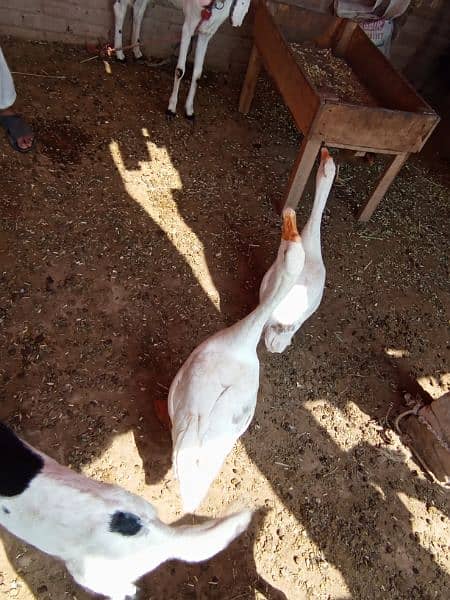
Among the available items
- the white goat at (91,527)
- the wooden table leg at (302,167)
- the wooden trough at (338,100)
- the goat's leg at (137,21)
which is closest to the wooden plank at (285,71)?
the wooden trough at (338,100)

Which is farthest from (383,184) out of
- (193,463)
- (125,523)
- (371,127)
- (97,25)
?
(125,523)

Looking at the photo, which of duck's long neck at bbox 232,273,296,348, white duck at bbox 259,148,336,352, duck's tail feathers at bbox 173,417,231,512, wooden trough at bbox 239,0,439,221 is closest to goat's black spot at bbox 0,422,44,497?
duck's tail feathers at bbox 173,417,231,512

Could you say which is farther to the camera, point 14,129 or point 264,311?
point 14,129

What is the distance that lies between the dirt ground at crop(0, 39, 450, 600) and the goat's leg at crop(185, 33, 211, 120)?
0.17m

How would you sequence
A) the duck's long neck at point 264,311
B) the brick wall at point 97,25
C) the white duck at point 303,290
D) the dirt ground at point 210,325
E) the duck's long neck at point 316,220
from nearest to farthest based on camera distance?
1. the duck's long neck at point 264,311
2. the dirt ground at point 210,325
3. the white duck at point 303,290
4. the duck's long neck at point 316,220
5. the brick wall at point 97,25

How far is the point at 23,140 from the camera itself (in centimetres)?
438

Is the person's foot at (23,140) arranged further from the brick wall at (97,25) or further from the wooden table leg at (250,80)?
the wooden table leg at (250,80)

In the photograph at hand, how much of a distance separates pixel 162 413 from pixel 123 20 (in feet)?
16.7

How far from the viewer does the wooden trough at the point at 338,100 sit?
392cm

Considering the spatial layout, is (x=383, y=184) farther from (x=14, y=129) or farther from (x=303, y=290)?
(x=14, y=129)

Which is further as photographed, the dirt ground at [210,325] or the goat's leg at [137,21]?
the goat's leg at [137,21]

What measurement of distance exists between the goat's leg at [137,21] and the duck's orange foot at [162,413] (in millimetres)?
4896

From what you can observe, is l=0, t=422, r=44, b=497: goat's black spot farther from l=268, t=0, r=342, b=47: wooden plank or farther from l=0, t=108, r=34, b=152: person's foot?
l=268, t=0, r=342, b=47: wooden plank

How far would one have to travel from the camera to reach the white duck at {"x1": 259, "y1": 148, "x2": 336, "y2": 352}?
3.31 m
